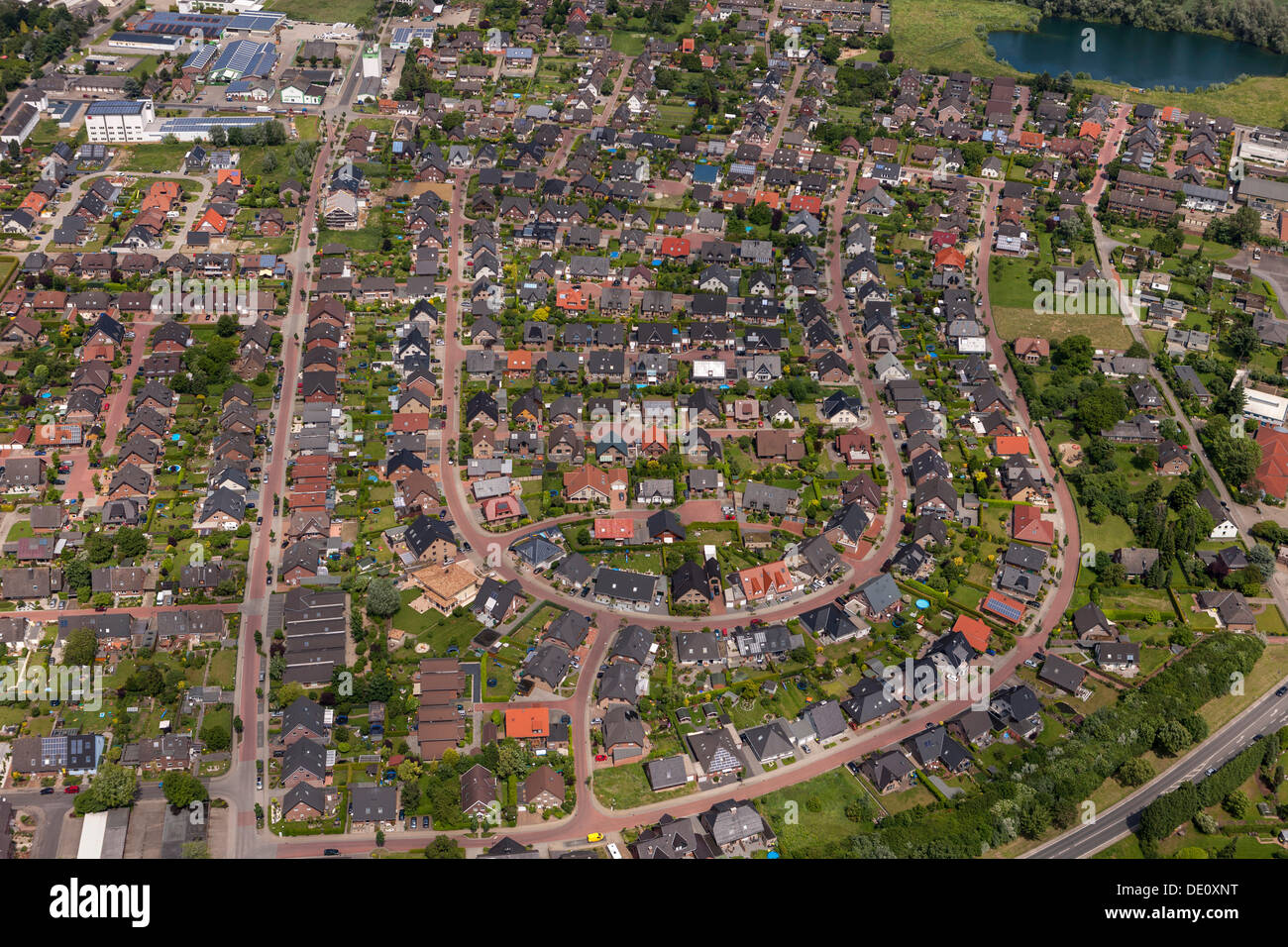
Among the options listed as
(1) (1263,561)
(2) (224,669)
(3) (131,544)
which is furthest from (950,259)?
(3) (131,544)

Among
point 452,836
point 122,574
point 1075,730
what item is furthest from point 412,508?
point 1075,730

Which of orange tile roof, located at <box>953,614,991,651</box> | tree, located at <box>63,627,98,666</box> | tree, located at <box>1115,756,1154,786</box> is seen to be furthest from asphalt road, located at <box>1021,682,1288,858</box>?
tree, located at <box>63,627,98,666</box>

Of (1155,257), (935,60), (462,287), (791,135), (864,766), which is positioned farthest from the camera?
(935,60)

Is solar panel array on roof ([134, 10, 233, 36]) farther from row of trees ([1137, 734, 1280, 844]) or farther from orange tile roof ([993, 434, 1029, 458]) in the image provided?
row of trees ([1137, 734, 1280, 844])

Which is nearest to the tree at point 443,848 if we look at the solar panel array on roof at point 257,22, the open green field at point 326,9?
the solar panel array on roof at point 257,22

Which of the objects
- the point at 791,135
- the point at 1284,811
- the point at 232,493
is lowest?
the point at 1284,811

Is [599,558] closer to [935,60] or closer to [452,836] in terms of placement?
[452,836]

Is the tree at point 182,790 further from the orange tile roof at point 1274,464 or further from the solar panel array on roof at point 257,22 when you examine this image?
the solar panel array on roof at point 257,22
